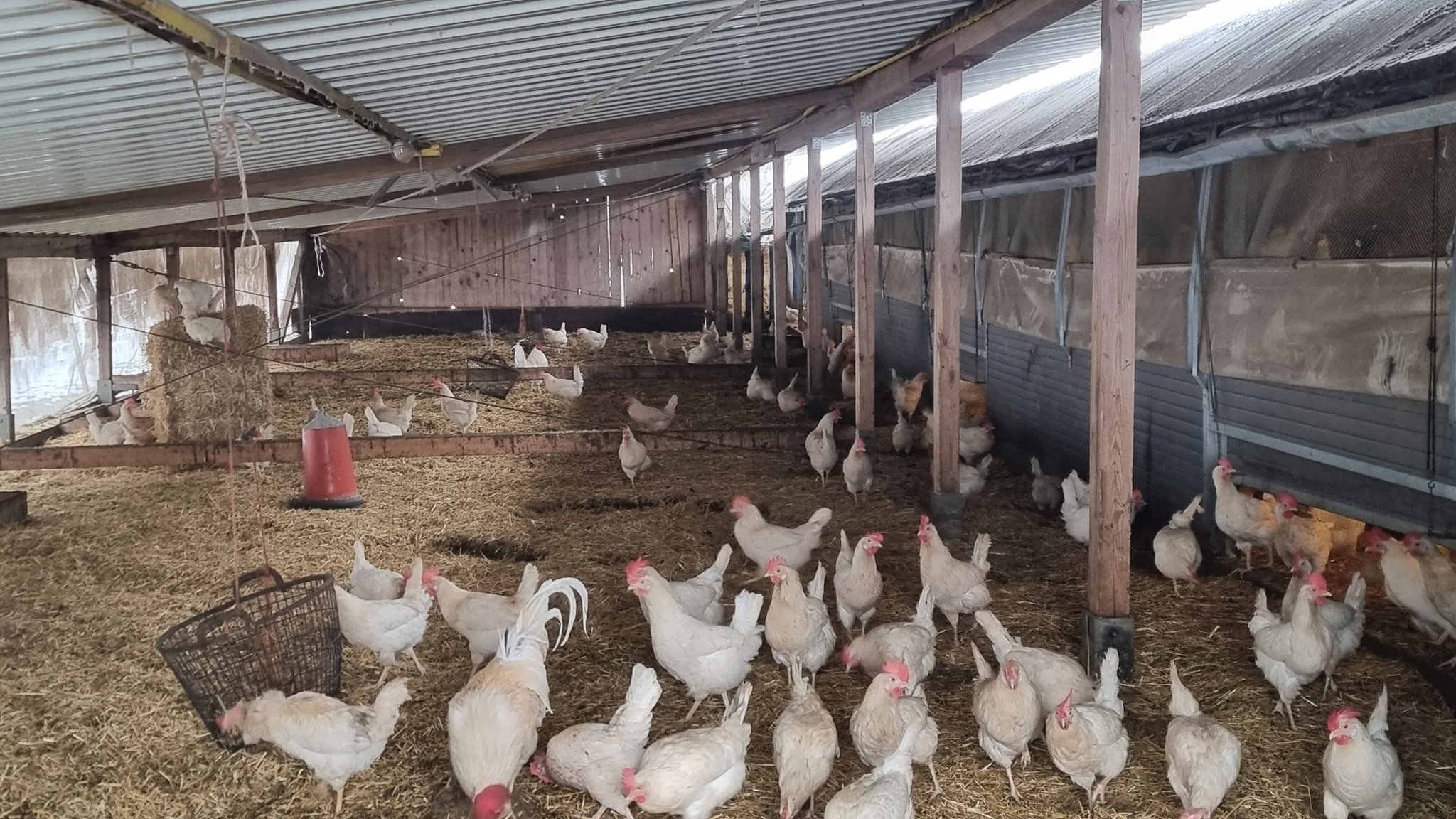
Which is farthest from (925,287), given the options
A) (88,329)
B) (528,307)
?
(528,307)

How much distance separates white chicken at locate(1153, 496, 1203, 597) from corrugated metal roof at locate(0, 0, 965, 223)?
9.35 ft

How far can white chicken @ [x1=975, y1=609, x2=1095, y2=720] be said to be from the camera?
3.36 meters

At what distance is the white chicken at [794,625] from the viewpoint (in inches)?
150

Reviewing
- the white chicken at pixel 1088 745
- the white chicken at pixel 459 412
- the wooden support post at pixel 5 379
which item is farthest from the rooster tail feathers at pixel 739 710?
the wooden support post at pixel 5 379

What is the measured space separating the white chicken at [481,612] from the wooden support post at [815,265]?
17.1 ft

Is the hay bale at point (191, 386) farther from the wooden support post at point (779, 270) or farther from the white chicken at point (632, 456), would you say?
the wooden support post at point (779, 270)

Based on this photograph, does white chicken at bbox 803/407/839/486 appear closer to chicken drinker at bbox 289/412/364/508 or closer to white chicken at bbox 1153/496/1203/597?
white chicken at bbox 1153/496/1203/597

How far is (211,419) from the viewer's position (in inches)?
335

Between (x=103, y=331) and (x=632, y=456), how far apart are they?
640 centimetres

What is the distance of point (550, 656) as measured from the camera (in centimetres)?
415

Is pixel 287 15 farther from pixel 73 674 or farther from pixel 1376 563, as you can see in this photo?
pixel 1376 563

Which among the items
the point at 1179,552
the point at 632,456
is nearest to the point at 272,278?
the point at 632,456

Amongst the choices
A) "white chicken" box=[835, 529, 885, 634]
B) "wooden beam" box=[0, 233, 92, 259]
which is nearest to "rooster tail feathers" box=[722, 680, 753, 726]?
"white chicken" box=[835, 529, 885, 634]

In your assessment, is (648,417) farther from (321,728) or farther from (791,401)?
(321,728)
